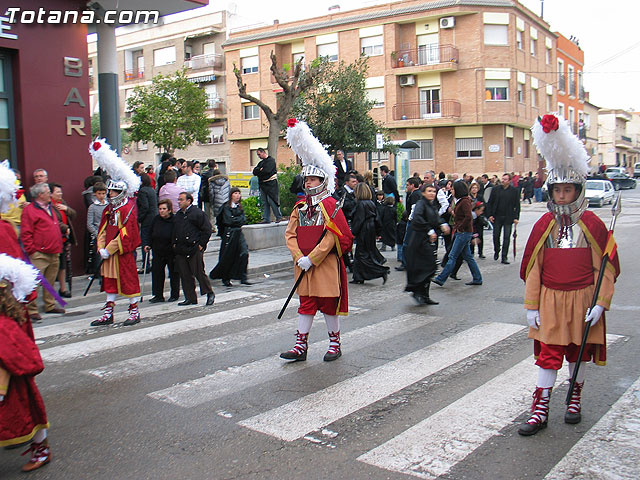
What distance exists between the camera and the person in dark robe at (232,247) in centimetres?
1103

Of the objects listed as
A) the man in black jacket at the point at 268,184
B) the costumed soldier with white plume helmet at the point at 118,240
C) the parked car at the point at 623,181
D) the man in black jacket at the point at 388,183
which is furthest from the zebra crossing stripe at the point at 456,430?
the parked car at the point at 623,181

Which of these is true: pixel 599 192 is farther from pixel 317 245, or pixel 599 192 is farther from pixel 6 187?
pixel 6 187

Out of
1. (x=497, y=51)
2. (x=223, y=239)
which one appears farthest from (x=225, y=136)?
(x=223, y=239)

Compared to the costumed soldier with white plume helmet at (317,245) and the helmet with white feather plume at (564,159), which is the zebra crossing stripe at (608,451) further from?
the costumed soldier with white plume helmet at (317,245)

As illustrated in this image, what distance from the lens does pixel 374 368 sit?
614 cm

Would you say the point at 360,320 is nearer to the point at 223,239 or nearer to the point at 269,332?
the point at 269,332

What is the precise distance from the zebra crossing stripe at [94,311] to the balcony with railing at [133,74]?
146 feet

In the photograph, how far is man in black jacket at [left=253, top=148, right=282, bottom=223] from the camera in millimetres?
15227

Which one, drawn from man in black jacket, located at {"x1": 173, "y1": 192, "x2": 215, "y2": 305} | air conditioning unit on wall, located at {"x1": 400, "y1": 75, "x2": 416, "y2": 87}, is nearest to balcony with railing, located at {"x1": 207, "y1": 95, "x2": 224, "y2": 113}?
air conditioning unit on wall, located at {"x1": 400, "y1": 75, "x2": 416, "y2": 87}

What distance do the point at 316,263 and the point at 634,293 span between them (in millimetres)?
6234

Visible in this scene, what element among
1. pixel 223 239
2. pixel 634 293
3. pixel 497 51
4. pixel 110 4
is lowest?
pixel 634 293

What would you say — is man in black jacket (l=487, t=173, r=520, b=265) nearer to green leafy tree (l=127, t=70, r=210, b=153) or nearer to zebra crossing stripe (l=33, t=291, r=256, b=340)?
zebra crossing stripe (l=33, t=291, r=256, b=340)

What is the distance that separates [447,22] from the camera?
39.0 m

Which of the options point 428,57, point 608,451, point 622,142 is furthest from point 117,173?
point 622,142
